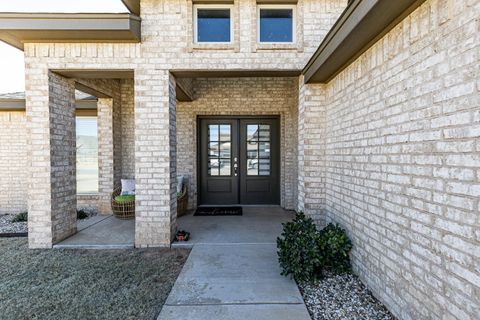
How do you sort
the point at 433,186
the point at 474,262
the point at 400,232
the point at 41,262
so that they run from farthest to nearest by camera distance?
the point at 41,262 → the point at 400,232 → the point at 433,186 → the point at 474,262

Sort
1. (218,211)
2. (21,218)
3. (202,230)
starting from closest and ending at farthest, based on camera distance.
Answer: (202,230), (21,218), (218,211)

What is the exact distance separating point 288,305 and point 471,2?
2.68 metres

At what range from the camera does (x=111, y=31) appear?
12.0ft

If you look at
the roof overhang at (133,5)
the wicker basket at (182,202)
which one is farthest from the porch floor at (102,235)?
the roof overhang at (133,5)

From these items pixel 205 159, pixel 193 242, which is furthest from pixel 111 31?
pixel 205 159

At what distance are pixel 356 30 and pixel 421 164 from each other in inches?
52.4

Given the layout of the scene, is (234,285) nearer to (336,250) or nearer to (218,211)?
(336,250)

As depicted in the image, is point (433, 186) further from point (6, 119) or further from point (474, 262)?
point (6, 119)

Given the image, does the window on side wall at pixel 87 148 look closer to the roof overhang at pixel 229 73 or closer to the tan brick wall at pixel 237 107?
the tan brick wall at pixel 237 107

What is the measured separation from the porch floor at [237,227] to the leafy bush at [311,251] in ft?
3.72

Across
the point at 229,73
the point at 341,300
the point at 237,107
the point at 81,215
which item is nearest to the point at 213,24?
the point at 229,73

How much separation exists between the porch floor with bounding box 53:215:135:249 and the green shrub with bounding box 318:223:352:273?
2901 millimetres

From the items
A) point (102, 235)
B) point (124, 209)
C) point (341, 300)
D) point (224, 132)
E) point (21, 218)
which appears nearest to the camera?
point (341, 300)

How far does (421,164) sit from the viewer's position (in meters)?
1.91
